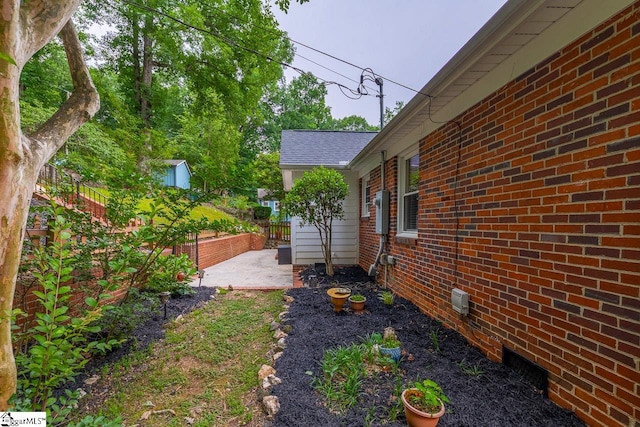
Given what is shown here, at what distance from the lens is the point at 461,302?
268 centimetres

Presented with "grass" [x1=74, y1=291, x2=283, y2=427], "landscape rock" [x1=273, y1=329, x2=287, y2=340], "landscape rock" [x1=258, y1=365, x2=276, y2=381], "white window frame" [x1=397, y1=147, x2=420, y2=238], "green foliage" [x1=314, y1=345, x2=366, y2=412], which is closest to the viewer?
"green foliage" [x1=314, y1=345, x2=366, y2=412]

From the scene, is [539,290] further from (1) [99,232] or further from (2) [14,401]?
(1) [99,232]

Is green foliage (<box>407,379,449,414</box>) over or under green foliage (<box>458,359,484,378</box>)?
over

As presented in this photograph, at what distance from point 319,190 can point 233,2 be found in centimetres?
573

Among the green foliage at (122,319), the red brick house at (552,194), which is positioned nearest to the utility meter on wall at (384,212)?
the red brick house at (552,194)

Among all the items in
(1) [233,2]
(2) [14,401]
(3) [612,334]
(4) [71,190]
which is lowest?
(2) [14,401]

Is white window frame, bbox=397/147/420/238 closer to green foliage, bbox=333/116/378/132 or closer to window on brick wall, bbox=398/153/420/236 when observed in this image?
window on brick wall, bbox=398/153/420/236

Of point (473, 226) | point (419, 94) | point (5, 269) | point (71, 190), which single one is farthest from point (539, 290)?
point (71, 190)

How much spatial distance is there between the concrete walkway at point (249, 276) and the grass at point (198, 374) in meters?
1.75

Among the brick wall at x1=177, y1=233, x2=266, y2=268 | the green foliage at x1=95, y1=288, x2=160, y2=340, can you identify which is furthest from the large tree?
the brick wall at x1=177, y1=233, x2=266, y2=268

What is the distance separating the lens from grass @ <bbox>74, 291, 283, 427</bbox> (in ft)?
7.11

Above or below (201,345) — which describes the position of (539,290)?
above

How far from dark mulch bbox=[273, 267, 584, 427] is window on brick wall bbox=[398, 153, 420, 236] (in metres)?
1.46

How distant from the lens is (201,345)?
10.7 ft
